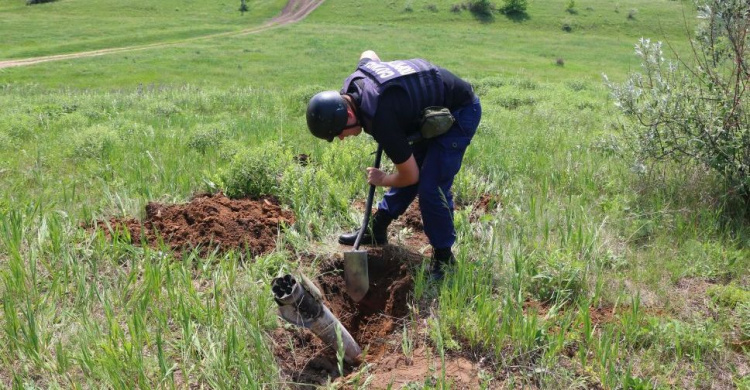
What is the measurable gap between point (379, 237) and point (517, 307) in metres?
1.47

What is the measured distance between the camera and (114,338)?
277cm

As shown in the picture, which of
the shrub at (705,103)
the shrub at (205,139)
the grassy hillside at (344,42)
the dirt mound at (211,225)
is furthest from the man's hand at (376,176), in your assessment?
the grassy hillside at (344,42)

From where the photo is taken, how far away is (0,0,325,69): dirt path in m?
29.2

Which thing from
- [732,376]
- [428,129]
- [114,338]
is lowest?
[732,376]

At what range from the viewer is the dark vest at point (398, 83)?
332 centimetres

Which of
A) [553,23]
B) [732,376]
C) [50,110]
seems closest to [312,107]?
[732,376]

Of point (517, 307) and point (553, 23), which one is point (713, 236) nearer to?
point (517, 307)

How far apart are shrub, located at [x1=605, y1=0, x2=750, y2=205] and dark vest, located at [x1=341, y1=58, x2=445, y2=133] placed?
2506mm

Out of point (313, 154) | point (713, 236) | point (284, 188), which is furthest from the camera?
point (313, 154)

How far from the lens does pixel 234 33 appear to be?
42844 mm

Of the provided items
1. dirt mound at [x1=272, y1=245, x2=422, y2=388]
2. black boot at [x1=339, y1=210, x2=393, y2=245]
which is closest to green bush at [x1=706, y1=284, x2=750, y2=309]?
dirt mound at [x1=272, y1=245, x2=422, y2=388]

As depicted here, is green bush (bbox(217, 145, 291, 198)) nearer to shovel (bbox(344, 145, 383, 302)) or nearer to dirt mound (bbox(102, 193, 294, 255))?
dirt mound (bbox(102, 193, 294, 255))

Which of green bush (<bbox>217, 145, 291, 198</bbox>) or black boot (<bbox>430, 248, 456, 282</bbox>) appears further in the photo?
green bush (<bbox>217, 145, 291, 198</bbox>)

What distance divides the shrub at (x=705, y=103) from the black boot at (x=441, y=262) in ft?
8.04
